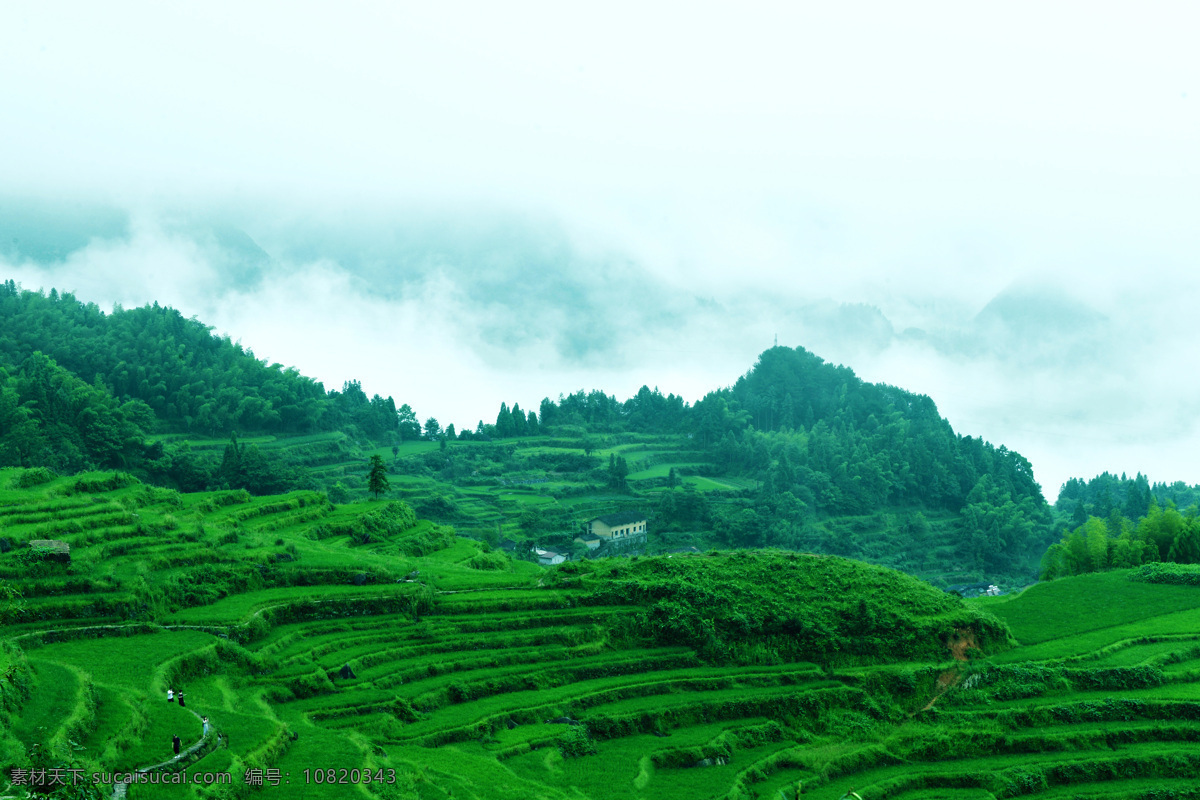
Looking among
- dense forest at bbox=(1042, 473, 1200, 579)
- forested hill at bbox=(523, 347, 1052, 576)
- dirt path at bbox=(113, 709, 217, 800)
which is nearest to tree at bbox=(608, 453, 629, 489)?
forested hill at bbox=(523, 347, 1052, 576)

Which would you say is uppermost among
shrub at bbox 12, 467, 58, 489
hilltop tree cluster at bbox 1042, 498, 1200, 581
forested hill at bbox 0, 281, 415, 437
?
forested hill at bbox 0, 281, 415, 437

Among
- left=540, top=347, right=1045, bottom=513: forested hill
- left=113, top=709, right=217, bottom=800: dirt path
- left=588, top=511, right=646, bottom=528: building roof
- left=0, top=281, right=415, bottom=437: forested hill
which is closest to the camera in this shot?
left=113, top=709, right=217, bottom=800: dirt path

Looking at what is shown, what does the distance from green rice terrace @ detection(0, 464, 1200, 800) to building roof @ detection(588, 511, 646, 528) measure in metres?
26.7

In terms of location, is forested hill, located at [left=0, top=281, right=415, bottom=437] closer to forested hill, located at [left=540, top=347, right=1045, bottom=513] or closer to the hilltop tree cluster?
forested hill, located at [left=540, top=347, right=1045, bottom=513]

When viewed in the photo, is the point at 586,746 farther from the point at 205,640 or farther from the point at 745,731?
the point at 205,640

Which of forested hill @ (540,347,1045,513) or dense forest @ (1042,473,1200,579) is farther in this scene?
forested hill @ (540,347,1045,513)

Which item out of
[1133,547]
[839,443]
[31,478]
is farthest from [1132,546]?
[31,478]

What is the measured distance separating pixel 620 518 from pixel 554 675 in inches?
1458

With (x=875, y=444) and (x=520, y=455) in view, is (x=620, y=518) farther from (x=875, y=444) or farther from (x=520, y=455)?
(x=875, y=444)

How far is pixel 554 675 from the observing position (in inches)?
989

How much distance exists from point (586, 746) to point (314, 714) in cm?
645

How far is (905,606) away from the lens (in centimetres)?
3045

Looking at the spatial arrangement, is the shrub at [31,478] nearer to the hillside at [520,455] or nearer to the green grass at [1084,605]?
the hillside at [520,455]

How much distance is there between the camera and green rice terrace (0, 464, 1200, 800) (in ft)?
54.3
